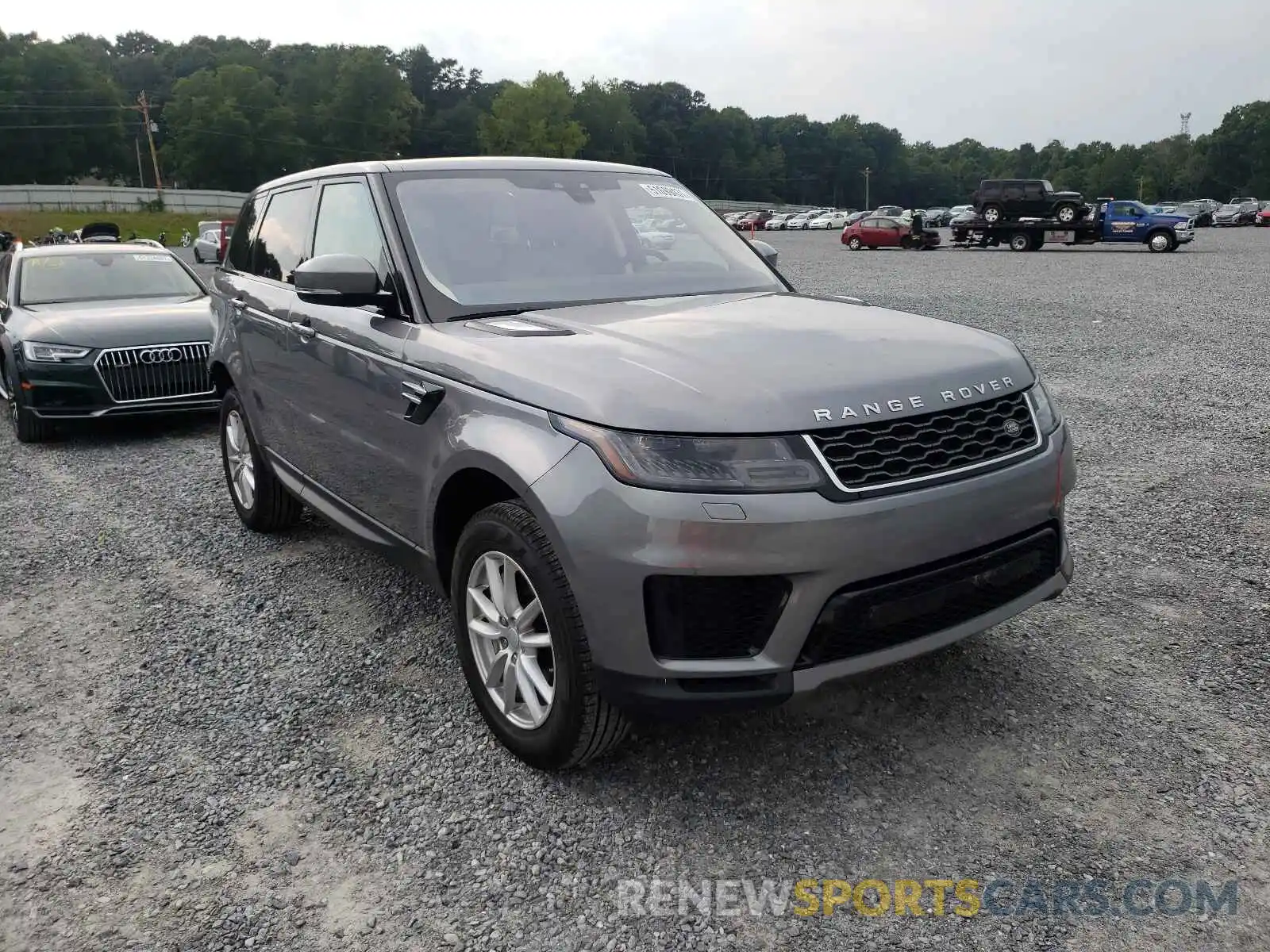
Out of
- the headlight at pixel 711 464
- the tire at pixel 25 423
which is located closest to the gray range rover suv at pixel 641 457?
the headlight at pixel 711 464

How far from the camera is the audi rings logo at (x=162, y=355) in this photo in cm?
809

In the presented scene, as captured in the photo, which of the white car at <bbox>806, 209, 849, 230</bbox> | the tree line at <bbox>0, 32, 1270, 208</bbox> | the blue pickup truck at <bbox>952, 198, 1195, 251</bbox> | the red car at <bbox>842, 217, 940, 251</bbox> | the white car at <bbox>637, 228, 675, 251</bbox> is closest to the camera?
the white car at <bbox>637, 228, 675, 251</bbox>

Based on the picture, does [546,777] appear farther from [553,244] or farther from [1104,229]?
[1104,229]

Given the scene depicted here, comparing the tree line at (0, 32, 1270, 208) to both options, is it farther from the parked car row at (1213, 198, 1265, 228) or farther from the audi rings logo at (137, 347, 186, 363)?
the audi rings logo at (137, 347, 186, 363)

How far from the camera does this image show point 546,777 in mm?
3156

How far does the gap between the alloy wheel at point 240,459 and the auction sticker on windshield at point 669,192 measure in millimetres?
2544

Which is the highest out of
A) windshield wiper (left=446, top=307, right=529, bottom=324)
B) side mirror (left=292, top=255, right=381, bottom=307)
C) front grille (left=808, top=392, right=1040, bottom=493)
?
side mirror (left=292, top=255, right=381, bottom=307)

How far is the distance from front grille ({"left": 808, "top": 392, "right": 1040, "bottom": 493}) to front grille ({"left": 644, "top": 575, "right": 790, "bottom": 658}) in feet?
1.20

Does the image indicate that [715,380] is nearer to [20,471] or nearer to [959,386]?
[959,386]

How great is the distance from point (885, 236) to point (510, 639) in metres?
38.4

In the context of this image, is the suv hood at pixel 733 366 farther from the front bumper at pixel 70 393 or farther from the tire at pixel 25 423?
the tire at pixel 25 423

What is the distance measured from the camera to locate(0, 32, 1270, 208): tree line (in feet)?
319

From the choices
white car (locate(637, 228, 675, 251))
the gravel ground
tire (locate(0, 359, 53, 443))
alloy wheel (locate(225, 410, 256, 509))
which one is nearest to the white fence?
tire (locate(0, 359, 53, 443))

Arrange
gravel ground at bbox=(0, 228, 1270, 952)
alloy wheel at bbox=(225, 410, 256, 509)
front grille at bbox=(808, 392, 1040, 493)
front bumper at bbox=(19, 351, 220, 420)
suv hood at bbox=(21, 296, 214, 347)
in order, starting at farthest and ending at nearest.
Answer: suv hood at bbox=(21, 296, 214, 347), front bumper at bbox=(19, 351, 220, 420), alloy wheel at bbox=(225, 410, 256, 509), front grille at bbox=(808, 392, 1040, 493), gravel ground at bbox=(0, 228, 1270, 952)
